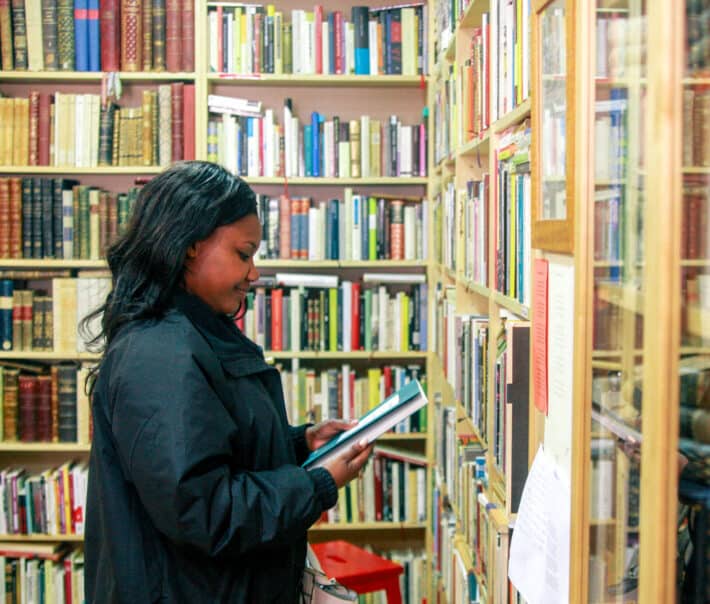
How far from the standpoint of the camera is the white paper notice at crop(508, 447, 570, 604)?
0.97m

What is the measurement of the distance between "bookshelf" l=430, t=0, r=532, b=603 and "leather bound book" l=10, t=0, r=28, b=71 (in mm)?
1693

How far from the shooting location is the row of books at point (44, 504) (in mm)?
3396

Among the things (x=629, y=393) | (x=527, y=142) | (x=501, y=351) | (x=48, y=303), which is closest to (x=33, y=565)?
(x=48, y=303)

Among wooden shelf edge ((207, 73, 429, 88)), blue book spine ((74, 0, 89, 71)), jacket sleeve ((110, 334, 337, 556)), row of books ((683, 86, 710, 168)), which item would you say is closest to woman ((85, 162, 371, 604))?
jacket sleeve ((110, 334, 337, 556))

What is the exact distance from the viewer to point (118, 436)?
4.41 feet

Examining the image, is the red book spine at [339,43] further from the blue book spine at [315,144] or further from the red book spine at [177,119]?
the red book spine at [177,119]

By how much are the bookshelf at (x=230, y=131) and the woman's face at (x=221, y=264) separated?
1.89 metres

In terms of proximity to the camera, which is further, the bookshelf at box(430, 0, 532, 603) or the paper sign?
the bookshelf at box(430, 0, 532, 603)

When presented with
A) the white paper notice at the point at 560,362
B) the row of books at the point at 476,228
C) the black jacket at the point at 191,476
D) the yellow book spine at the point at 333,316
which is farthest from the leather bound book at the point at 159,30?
the white paper notice at the point at 560,362

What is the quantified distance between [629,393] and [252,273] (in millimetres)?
954

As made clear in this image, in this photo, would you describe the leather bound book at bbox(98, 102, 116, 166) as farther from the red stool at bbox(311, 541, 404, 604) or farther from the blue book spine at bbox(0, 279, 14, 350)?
the red stool at bbox(311, 541, 404, 604)

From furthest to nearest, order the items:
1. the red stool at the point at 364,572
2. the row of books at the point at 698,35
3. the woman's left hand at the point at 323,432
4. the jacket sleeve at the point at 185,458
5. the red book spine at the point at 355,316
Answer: the red book spine at the point at 355,316, the red stool at the point at 364,572, the woman's left hand at the point at 323,432, the jacket sleeve at the point at 185,458, the row of books at the point at 698,35

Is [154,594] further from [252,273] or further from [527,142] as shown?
[527,142]

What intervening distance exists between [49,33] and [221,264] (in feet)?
7.90
